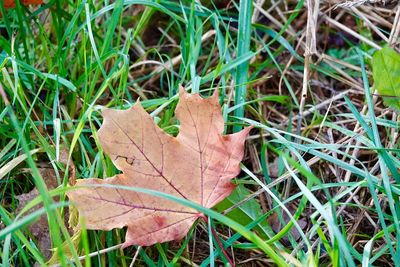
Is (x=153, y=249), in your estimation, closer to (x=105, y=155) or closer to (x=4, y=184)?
(x=105, y=155)

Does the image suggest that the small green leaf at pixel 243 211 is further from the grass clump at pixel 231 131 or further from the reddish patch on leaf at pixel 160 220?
the reddish patch on leaf at pixel 160 220

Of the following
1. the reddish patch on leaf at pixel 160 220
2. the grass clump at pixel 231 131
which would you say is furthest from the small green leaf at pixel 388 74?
the reddish patch on leaf at pixel 160 220

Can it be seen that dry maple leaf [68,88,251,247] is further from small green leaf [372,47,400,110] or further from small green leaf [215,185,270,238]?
small green leaf [372,47,400,110]

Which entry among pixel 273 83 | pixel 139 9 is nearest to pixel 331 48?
pixel 273 83

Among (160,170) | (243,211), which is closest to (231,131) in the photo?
(243,211)

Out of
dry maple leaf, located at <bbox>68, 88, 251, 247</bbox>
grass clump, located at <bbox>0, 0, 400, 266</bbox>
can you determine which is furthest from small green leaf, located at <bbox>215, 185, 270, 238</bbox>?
dry maple leaf, located at <bbox>68, 88, 251, 247</bbox>
